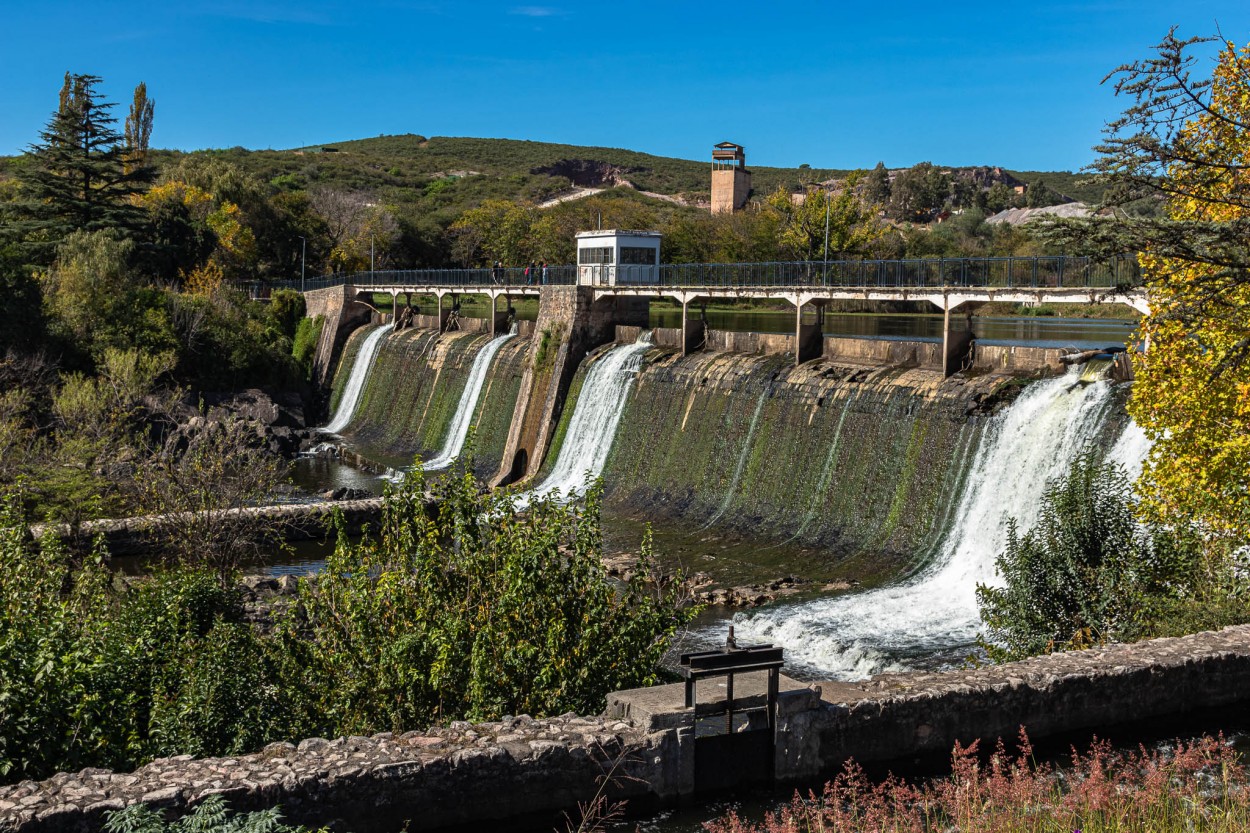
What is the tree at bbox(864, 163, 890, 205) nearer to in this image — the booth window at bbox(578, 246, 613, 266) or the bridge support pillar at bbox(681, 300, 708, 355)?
the booth window at bbox(578, 246, 613, 266)

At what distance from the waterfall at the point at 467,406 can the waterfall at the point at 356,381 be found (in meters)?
8.40

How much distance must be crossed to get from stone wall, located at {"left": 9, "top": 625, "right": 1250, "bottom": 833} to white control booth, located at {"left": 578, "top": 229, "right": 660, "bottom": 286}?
26.9 m

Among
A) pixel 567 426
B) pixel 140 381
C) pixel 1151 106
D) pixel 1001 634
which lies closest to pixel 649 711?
pixel 1001 634

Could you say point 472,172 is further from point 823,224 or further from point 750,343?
point 750,343

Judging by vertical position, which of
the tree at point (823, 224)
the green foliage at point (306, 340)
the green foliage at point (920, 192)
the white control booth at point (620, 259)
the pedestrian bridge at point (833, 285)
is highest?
the green foliage at point (920, 192)

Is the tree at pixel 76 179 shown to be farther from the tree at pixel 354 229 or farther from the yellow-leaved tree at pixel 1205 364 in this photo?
the yellow-leaved tree at pixel 1205 364

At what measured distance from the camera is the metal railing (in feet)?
79.2

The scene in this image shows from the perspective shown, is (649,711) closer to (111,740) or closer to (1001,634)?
(111,740)

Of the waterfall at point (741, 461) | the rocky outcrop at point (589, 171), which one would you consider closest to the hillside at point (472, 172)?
the rocky outcrop at point (589, 171)

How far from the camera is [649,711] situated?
10711mm

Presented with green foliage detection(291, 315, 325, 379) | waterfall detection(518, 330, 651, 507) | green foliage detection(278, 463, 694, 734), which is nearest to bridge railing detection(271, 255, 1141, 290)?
green foliage detection(291, 315, 325, 379)

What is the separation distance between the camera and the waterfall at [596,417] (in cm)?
3164

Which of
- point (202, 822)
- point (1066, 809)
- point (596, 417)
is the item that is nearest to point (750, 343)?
point (596, 417)

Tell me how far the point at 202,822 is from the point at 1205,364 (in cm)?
1270
